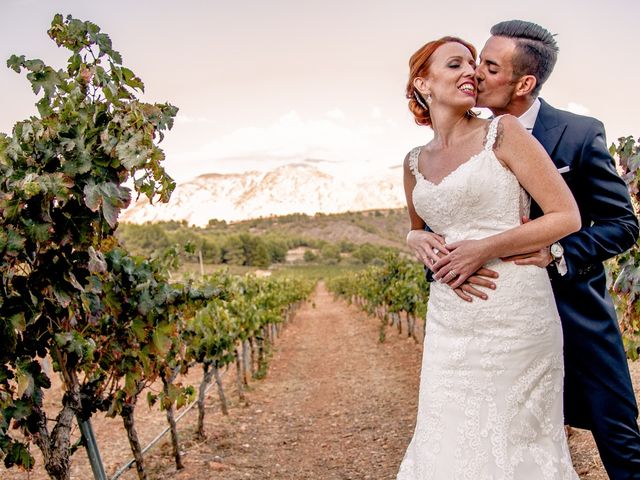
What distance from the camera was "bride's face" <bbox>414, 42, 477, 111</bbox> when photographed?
2.10 metres

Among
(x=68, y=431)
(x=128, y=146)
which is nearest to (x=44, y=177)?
(x=128, y=146)

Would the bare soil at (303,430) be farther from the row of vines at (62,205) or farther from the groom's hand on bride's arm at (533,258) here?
the groom's hand on bride's arm at (533,258)

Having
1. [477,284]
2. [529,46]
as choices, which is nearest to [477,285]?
[477,284]

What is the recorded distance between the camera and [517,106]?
2.31 meters

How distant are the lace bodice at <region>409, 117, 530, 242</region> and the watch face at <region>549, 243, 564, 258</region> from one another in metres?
0.15

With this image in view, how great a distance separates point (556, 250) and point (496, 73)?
678 mm

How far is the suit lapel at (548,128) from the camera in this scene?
7.03 ft

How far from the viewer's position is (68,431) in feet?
9.59

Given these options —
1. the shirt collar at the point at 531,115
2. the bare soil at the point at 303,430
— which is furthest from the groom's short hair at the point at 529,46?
the bare soil at the point at 303,430

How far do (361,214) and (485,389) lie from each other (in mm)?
131092

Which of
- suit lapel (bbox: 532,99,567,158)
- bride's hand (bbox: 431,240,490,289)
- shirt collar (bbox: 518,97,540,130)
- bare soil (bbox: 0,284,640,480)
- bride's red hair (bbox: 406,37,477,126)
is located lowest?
bare soil (bbox: 0,284,640,480)

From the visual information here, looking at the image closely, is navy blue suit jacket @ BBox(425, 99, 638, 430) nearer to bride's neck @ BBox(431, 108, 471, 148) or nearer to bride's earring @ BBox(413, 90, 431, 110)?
bride's neck @ BBox(431, 108, 471, 148)

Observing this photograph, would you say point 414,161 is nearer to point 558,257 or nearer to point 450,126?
point 450,126

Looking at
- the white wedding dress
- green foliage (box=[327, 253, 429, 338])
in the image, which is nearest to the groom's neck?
the white wedding dress
